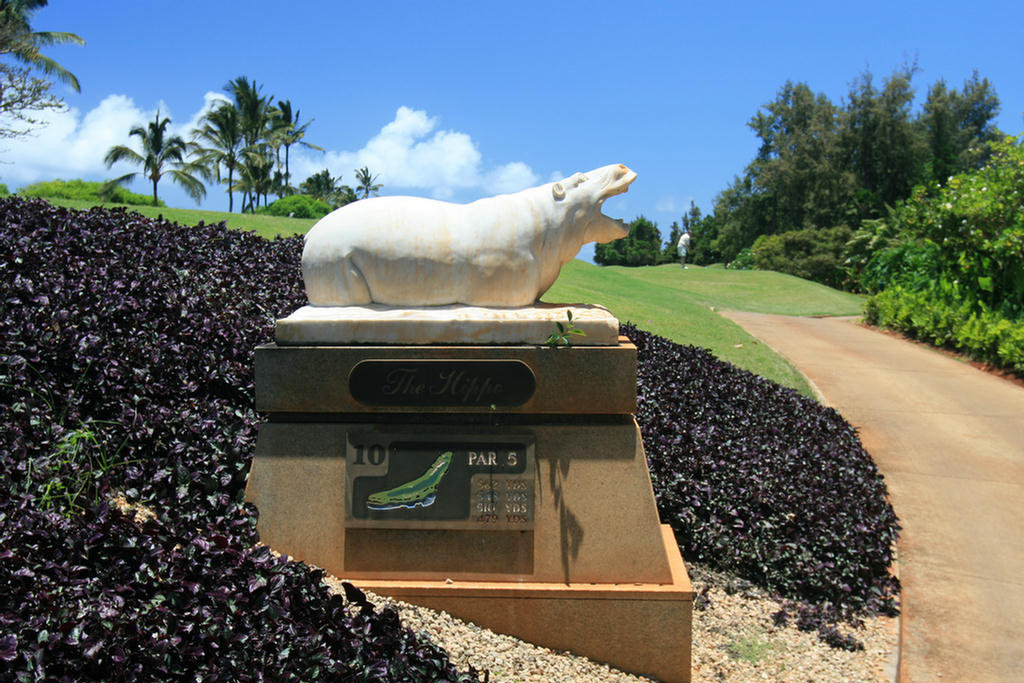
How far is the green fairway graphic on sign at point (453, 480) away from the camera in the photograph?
4.14m

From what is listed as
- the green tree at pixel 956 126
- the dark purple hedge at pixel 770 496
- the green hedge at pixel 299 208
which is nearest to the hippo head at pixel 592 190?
the dark purple hedge at pixel 770 496

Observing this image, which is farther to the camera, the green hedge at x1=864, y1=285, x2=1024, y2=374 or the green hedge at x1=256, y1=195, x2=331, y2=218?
the green hedge at x1=256, y1=195, x2=331, y2=218

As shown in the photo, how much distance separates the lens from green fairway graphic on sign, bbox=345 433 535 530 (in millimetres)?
4137

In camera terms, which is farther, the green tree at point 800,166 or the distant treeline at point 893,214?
the green tree at point 800,166

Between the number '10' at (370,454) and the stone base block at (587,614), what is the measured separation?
1.98 ft

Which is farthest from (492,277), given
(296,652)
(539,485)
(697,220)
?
(697,220)

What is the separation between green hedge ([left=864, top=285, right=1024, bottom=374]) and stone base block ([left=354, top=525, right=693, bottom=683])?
10.3 metres

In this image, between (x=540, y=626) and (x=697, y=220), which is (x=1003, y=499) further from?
(x=697, y=220)

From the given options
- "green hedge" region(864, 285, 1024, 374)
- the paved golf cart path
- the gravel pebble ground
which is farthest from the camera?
"green hedge" region(864, 285, 1024, 374)

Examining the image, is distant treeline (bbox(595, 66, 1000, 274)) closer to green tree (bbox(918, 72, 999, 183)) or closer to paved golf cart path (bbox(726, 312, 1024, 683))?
green tree (bbox(918, 72, 999, 183))

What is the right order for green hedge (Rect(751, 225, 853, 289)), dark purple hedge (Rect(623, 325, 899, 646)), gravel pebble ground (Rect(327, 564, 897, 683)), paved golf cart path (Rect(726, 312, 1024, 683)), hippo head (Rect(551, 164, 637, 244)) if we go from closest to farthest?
gravel pebble ground (Rect(327, 564, 897, 683))
hippo head (Rect(551, 164, 637, 244))
paved golf cart path (Rect(726, 312, 1024, 683))
dark purple hedge (Rect(623, 325, 899, 646))
green hedge (Rect(751, 225, 853, 289))

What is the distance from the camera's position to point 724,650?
4863 mm

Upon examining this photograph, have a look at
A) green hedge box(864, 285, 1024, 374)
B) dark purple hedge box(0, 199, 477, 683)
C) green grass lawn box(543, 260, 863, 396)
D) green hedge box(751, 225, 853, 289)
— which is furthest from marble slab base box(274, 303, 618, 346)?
green hedge box(751, 225, 853, 289)

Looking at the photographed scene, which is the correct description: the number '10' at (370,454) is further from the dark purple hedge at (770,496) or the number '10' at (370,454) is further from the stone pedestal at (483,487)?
the dark purple hedge at (770,496)
